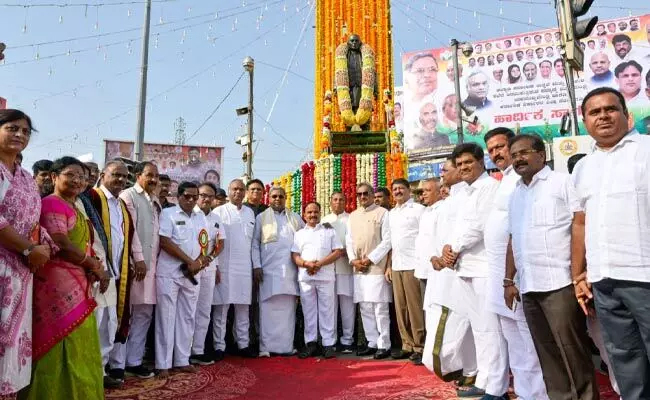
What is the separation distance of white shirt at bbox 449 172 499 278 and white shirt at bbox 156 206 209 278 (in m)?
2.36

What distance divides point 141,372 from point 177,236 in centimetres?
118

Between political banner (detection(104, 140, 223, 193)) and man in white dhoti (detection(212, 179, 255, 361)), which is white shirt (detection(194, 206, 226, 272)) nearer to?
man in white dhoti (detection(212, 179, 255, 361))

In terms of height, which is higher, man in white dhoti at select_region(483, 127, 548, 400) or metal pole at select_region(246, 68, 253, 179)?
metal pole at select_region(246, 68, 253, 179)

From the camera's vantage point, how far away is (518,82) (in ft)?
80.0

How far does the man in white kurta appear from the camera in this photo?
4863mm

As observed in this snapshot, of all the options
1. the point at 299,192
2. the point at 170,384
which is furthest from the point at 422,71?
the point at 170,384

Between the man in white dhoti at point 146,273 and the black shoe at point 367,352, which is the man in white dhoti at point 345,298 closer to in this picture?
the black shoe at point 367,352

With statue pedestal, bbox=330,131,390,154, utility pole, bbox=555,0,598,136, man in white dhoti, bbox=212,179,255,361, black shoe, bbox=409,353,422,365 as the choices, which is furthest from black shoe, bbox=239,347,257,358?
statue pedestal, bbox=330,131,390,154

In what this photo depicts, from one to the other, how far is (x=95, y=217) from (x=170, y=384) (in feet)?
4.78

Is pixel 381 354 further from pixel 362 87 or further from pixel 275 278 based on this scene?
pixel 362 87

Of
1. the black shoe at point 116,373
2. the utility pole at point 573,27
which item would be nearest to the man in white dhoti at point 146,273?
the black shoe at point 116,373

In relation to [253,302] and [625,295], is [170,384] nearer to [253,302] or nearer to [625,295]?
[253,302]

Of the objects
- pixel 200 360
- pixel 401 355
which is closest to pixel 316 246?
pixel 401 355

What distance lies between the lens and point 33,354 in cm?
256
